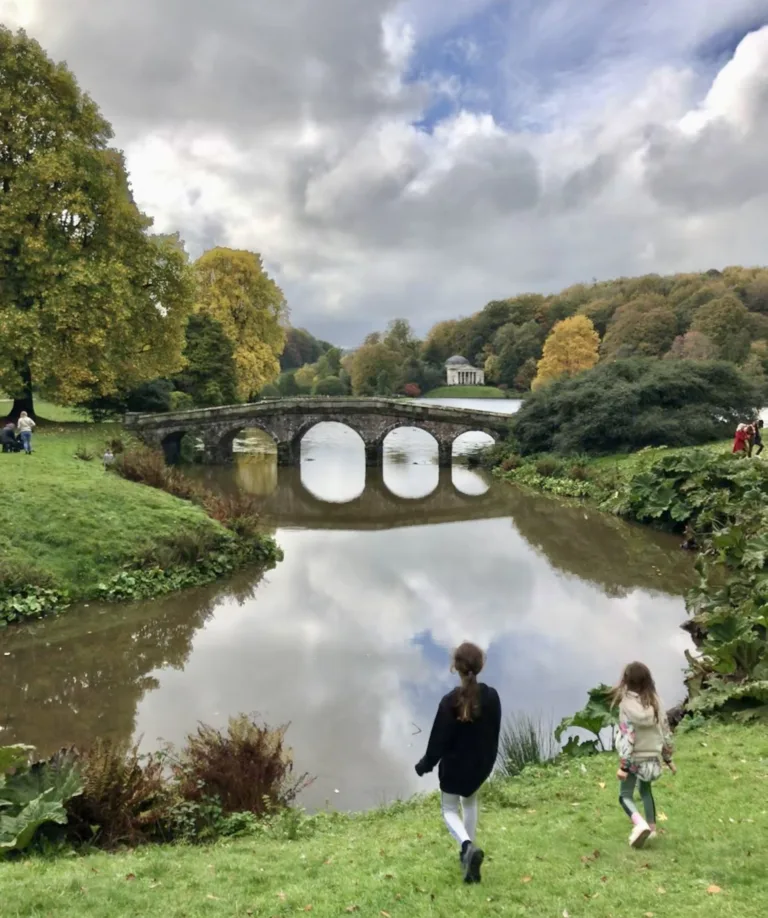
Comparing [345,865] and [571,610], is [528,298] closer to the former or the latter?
[571,610]

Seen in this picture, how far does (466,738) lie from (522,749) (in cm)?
405

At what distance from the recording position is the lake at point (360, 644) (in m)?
9.37

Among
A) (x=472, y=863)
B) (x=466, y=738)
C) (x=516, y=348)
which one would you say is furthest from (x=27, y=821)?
(x=516, y=348)

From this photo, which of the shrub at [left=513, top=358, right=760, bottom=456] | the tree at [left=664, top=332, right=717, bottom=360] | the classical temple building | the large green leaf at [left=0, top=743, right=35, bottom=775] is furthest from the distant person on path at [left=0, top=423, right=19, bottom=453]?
the classical temple building

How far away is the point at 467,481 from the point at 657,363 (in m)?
10.8

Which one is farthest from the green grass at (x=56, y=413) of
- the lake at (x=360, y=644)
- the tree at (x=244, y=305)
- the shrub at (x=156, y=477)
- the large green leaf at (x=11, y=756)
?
the large green leaf at (x=11, y=756)

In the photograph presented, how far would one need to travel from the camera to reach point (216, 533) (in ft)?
55.3

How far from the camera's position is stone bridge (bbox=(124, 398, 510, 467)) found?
35156mm

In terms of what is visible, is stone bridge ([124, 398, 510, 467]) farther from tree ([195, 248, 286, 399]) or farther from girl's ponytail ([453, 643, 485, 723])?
girl's ponytail ([453, 643, 485, 723])

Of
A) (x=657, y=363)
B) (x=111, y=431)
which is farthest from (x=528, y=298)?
(x=111, y=431)

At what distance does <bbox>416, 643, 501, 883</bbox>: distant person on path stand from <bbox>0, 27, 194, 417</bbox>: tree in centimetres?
2385

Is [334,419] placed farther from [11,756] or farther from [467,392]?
[467,392]

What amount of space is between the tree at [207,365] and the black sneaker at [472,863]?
36005 mm

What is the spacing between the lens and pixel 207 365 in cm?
3881
